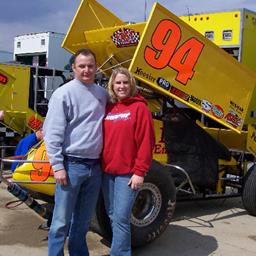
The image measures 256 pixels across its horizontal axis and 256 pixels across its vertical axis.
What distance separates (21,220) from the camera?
611cm

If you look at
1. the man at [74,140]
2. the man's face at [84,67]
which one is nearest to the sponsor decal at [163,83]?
the man at [74,140]

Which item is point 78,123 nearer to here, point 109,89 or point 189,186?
point 109,89

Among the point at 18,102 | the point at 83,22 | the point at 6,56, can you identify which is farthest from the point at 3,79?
the point at 6,56

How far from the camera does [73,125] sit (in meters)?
3.83

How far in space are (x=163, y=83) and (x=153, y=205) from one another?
1.39 metres

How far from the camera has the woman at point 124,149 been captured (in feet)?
12.8

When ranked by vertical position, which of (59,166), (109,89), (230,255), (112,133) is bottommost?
(230,255)

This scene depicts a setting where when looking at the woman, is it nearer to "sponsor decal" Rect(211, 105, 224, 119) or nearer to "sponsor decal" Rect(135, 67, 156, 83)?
"sponsor decal" Rect(135, 67, 156, 83)

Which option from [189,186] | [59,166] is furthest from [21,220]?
[59,166]

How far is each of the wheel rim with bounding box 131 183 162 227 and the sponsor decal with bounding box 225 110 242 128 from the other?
1537 mm

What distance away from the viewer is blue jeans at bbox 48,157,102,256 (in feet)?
12.6

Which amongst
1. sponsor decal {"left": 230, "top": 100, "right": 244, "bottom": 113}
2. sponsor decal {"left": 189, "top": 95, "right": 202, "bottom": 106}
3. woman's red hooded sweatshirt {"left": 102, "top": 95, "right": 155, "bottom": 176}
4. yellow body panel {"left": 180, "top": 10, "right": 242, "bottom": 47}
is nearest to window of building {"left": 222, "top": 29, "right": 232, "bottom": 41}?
yellow body panel {"left": 180, "top": 10, "right": 242, "bottom": 47}

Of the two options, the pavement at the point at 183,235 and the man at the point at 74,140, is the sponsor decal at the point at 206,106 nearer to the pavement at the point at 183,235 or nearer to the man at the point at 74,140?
the pavement at the point at 183,235

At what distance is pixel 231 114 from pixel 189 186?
109 centimetres
